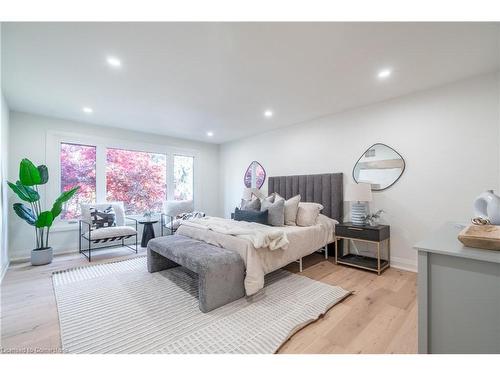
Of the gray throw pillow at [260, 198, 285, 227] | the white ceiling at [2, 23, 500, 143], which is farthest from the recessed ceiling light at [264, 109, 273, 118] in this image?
the gray throw pillow at [260, 198, 285, 227]

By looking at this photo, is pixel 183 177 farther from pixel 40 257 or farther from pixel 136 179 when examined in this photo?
pixel 40 257

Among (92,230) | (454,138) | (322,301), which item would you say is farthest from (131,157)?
(454,138)

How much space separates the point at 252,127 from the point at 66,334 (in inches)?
160

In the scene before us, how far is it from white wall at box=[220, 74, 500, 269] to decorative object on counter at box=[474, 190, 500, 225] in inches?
53.2

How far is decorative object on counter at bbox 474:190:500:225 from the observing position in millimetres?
1410

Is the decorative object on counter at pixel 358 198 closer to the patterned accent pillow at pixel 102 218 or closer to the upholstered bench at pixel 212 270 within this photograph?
the upholstered bench at pixel 212 270

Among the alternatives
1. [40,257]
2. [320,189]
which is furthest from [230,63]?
[40,257]

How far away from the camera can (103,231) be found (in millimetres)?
3537

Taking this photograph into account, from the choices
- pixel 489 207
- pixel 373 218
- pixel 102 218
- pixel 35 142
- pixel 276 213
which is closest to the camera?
pixel 489 207

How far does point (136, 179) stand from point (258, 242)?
373 centimetres

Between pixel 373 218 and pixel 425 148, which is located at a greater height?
pixel 425 148

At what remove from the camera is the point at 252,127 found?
456 cm

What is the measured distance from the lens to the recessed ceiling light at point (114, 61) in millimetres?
2104

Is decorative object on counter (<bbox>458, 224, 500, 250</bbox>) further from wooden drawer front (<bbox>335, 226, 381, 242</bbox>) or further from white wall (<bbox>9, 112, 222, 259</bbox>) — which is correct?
white wall (<bbox>9, 112, 222, 259</bbox>)
